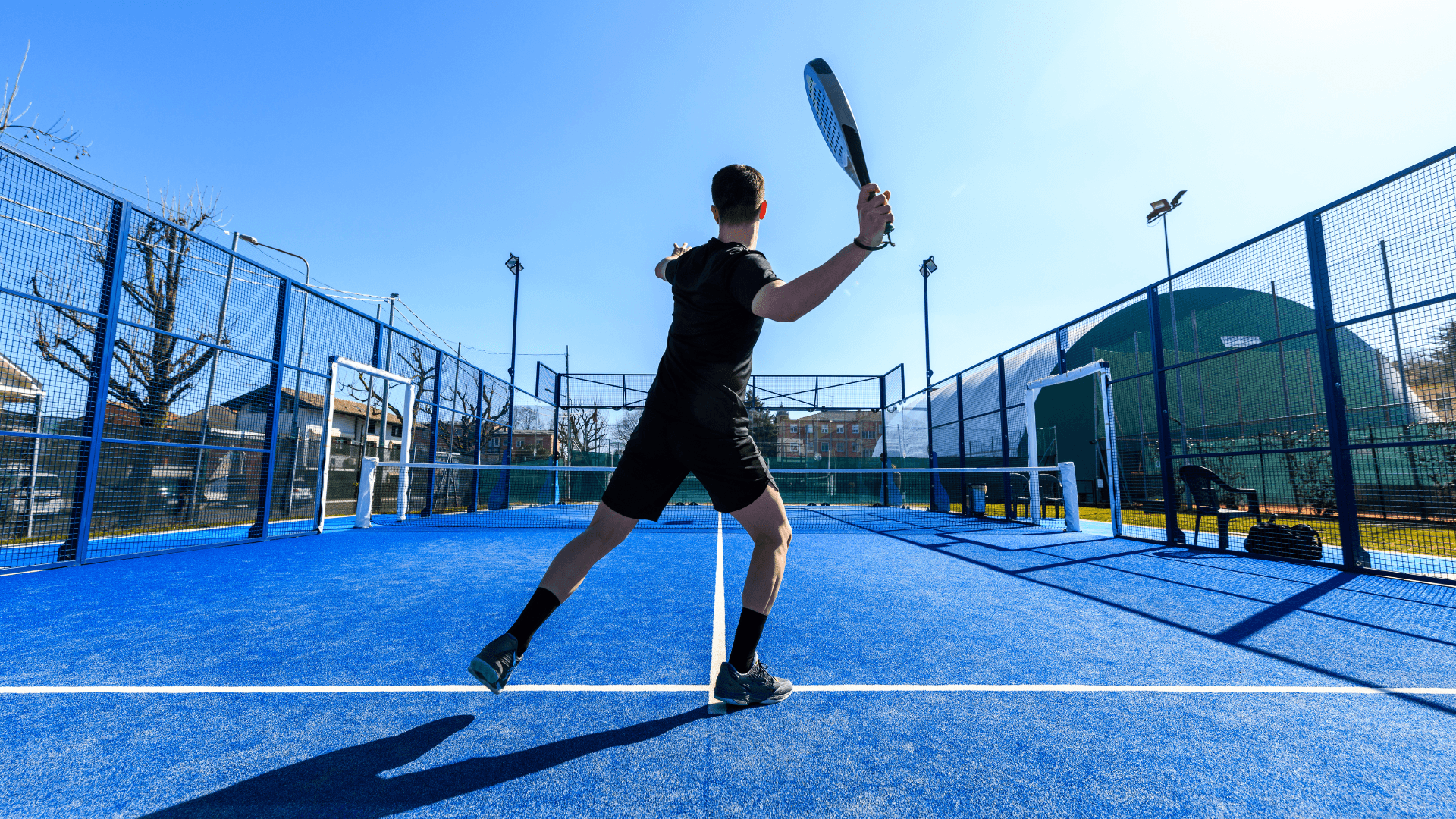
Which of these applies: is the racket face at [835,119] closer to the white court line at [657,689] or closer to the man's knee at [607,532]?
the man's knee at [607,532]

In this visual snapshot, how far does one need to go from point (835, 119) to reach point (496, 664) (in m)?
2.27

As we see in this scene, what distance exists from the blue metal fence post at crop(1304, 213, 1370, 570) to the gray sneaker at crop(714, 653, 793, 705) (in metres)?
6.71

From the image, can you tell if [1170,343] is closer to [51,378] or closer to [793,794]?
[793,794]

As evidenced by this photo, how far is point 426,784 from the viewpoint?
162 centimetres

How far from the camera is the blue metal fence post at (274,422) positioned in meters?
7.42

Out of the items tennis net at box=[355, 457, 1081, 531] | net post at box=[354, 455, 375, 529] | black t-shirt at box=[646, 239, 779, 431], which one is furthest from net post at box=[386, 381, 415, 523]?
black t-shirt at box=[646, 239, 779, 431]

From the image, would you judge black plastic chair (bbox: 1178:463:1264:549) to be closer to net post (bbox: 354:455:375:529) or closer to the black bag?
the black bag

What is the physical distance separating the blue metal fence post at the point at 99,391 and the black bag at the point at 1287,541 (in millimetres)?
11794

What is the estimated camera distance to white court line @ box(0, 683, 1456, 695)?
2316 millimetres

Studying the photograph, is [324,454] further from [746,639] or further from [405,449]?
[746,639]

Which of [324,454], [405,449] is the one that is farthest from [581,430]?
[324,454]

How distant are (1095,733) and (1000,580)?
3.21 m

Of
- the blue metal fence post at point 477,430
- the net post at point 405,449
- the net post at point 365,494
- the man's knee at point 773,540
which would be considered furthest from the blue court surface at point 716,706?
the blue metal fence post at point 477,430

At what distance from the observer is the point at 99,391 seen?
5.59m
